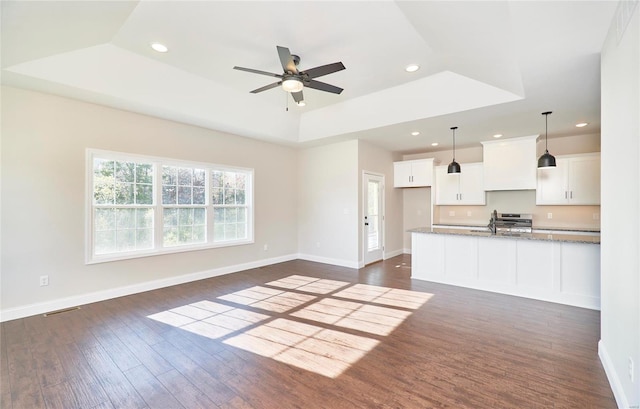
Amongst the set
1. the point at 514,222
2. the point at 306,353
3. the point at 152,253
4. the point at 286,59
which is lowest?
the point at 306,353

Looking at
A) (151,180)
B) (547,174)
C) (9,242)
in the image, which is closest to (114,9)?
(151,180)

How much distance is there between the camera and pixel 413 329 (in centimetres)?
312

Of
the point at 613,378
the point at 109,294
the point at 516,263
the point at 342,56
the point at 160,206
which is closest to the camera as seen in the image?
the point at 613,378

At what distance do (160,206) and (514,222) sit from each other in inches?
274

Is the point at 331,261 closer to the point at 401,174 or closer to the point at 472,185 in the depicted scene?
the point at 401,174

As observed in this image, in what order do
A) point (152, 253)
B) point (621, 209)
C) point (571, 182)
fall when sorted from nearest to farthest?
point (621, 209), point (152, 253), point (571, 182)

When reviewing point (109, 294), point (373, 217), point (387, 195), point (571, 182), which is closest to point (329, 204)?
point (373, 217)

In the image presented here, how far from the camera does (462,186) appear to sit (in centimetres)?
651

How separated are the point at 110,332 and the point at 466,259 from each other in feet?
16.4

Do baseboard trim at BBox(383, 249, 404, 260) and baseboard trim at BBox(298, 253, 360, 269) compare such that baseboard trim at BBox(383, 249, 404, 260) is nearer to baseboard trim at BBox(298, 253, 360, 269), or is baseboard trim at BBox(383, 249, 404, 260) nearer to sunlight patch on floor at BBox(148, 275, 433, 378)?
baseboard trim at BBox(298, 253, 360, 269)

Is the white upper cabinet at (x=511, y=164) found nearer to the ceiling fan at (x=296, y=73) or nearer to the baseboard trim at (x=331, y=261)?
the baseboard trim at (x=331, y=261)

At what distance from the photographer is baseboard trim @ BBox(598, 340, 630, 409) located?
1857 mm

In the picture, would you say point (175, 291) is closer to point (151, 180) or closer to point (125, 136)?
point (151, 180)

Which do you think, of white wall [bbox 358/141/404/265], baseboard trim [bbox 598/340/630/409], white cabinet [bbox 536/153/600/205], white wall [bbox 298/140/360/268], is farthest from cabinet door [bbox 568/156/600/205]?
white wall [bbox 298/140/360/268]
